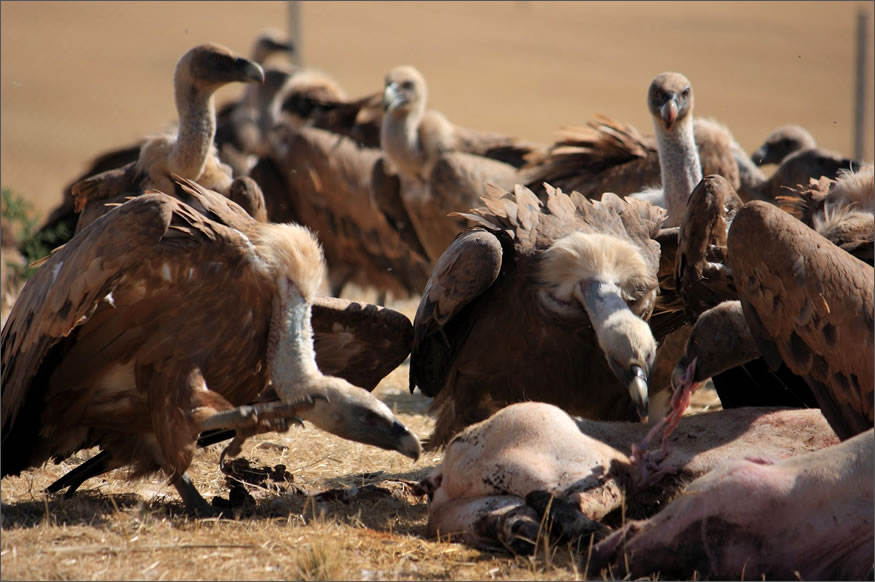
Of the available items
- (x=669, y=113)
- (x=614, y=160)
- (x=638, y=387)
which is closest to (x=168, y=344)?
(x=638, y=387)

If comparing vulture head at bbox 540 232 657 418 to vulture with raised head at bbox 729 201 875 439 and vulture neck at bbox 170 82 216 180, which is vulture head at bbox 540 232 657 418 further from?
vulture neck at bbox 170 82 216 180

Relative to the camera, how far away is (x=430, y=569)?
4062mm

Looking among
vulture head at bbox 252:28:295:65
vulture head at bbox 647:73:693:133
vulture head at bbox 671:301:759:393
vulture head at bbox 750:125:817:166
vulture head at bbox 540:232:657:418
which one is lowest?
vulture head at bbox 671:301:759:393

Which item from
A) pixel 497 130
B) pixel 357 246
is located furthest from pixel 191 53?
pixel 497 130

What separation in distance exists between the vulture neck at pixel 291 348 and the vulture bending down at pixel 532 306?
0.83 meters

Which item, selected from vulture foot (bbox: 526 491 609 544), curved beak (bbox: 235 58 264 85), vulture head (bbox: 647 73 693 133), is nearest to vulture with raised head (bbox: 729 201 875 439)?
vulture foot (bbox: 526 491 609 544)

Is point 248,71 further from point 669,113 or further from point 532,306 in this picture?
point 532,306

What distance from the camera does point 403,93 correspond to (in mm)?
11430

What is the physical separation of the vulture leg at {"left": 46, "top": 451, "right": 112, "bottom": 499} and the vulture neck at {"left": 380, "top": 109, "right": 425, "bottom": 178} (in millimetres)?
6344

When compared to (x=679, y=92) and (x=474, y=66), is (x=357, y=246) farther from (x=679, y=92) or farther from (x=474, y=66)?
(x=474, y=66)

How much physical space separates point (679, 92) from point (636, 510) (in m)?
3.96

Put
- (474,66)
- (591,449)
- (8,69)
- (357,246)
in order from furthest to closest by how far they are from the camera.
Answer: (474,66) < (8,69) < (357,246) < (591,449)

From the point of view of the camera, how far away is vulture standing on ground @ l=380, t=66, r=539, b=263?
10484mm

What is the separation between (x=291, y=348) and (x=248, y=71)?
361cm
